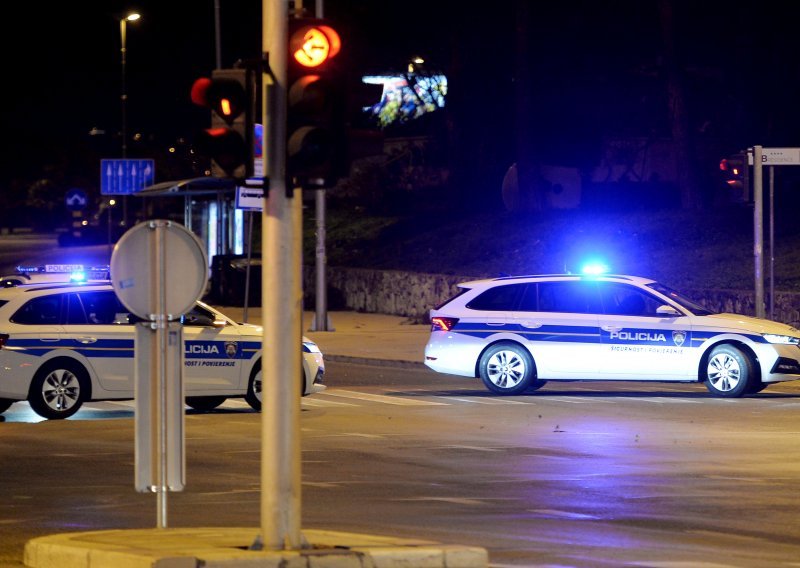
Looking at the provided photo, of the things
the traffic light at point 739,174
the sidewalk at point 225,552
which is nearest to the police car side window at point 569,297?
the traffic light at point 739,174

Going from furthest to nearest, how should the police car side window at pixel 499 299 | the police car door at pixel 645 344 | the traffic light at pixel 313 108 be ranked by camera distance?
the police car side window at pixel 499 299 < the police car door at pixel 645 344 < the traffic light at pixel 313 108

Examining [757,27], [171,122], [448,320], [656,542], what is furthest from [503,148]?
[656,542]

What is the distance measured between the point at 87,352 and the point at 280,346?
10.1 metres

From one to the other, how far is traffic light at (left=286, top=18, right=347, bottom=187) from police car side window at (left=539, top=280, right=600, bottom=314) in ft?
40.3

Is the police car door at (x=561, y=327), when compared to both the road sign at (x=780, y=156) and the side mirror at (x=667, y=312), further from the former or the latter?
the road sign at (x=780, y=156)

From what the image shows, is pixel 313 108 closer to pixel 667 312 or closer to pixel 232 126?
pixel 232 126

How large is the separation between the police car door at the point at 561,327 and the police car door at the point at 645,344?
18 centimetres

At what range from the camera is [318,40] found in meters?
8.87

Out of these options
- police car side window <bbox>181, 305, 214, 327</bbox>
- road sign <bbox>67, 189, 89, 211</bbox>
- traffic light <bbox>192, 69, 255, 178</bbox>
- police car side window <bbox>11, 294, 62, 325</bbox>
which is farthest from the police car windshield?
road sign <bbox>67, 189, 89, 211</bbox>

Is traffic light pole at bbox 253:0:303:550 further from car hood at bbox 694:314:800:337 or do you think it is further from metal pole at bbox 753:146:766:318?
metal pole at bbox 753:146:766:318

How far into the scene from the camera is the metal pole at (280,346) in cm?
856

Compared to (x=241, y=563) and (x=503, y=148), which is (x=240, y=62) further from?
(x=503, y=148)

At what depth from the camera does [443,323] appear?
70.1ft

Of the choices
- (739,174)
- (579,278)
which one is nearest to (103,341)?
(579,278)
